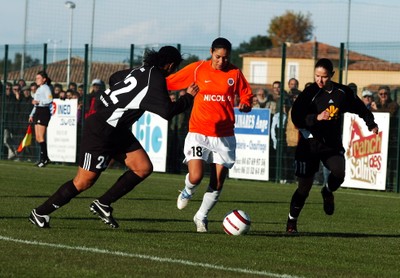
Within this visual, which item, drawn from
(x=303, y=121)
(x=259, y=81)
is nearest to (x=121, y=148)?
(x=303, y=121)

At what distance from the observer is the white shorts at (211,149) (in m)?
12.2

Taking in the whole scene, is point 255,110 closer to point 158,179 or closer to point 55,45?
point 158,179

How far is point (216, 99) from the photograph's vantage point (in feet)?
40.7

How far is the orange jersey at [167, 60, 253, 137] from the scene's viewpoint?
12.3m

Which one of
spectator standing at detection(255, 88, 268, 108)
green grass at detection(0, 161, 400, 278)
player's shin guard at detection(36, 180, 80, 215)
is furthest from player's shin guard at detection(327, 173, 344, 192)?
spectator standing at detection(255, 88, 268, 108)

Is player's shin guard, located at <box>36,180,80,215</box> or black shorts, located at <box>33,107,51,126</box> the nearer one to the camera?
player's shin guard, located at <box>36,180,80,215</box>

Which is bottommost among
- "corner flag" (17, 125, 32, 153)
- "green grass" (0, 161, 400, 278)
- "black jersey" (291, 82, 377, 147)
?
"green grass" (0, 161, 400, 278)

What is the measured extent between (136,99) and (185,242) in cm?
148

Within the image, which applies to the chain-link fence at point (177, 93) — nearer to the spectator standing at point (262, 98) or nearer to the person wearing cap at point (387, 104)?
the person wearing cap at point (387, 104)

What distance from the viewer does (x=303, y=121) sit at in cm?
1227

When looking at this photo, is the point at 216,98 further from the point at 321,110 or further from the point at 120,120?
the point at 120,120

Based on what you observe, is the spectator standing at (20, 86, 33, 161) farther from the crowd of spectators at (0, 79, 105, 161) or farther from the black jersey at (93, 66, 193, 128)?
the black jersey at (93, 66, 193, 128)

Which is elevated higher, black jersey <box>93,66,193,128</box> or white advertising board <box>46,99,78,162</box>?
black jersey <box>93,66,193,128</box>

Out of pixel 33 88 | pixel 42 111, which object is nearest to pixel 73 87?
pixel 33 88
